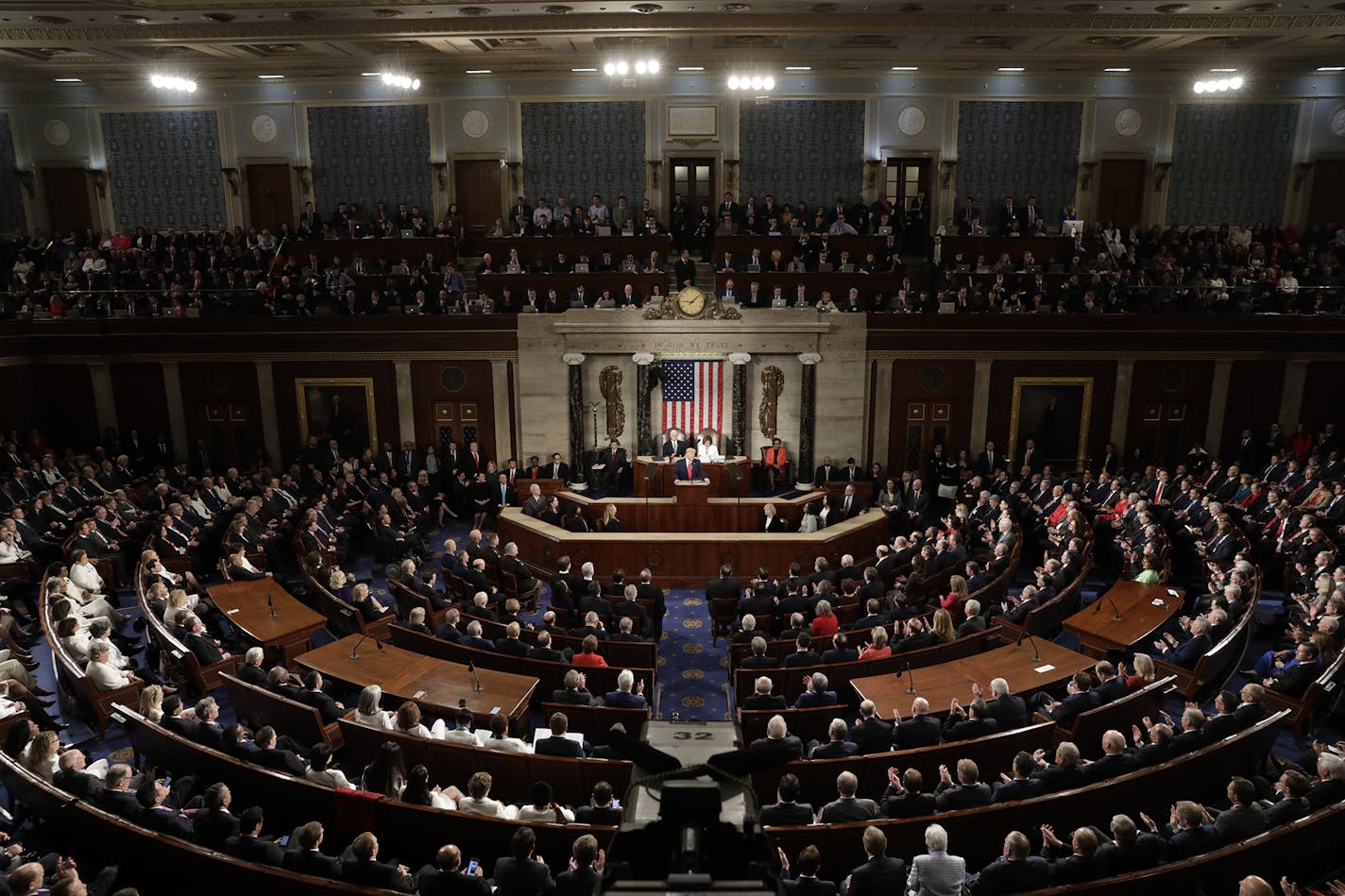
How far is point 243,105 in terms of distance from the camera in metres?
22.5

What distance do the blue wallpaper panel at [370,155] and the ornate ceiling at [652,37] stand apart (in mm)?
1112

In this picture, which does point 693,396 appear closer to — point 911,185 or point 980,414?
point 980,414

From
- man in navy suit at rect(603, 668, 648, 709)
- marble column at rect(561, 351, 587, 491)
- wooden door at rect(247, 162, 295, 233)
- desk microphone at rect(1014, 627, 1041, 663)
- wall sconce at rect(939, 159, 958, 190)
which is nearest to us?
man in navy suit at rect(603, 668, 648, 709)

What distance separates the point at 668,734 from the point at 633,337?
51.6ft

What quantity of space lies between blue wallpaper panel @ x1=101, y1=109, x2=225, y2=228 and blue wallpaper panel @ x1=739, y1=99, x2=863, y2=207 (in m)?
13.3

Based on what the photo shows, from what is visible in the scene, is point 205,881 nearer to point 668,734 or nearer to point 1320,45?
point 668,734

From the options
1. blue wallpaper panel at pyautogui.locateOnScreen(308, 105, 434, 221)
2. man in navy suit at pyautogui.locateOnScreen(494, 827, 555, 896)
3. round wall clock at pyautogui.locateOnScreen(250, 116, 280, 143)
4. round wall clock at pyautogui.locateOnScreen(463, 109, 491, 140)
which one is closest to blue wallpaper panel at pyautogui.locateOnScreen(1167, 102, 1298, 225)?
round wall clock at pyautogui.locateOnScreen(463, 109, 491, 140)

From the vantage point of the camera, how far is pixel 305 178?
22.8 m

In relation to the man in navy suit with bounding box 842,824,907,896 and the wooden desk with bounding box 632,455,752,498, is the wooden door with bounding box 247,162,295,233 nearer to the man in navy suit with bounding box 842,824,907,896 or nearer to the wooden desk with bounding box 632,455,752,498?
the wooden desk with bounding box 632,455,752,498

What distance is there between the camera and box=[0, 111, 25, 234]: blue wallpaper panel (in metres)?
22.8

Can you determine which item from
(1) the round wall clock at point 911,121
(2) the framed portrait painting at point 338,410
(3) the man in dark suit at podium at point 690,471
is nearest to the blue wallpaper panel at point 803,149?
(1) the round wall clock at point 911,121

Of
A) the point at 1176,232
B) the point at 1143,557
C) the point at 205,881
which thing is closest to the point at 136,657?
the point at 205,881

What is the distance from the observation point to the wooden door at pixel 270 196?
22.9 meters

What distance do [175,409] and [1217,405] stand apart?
2220 centimetres
